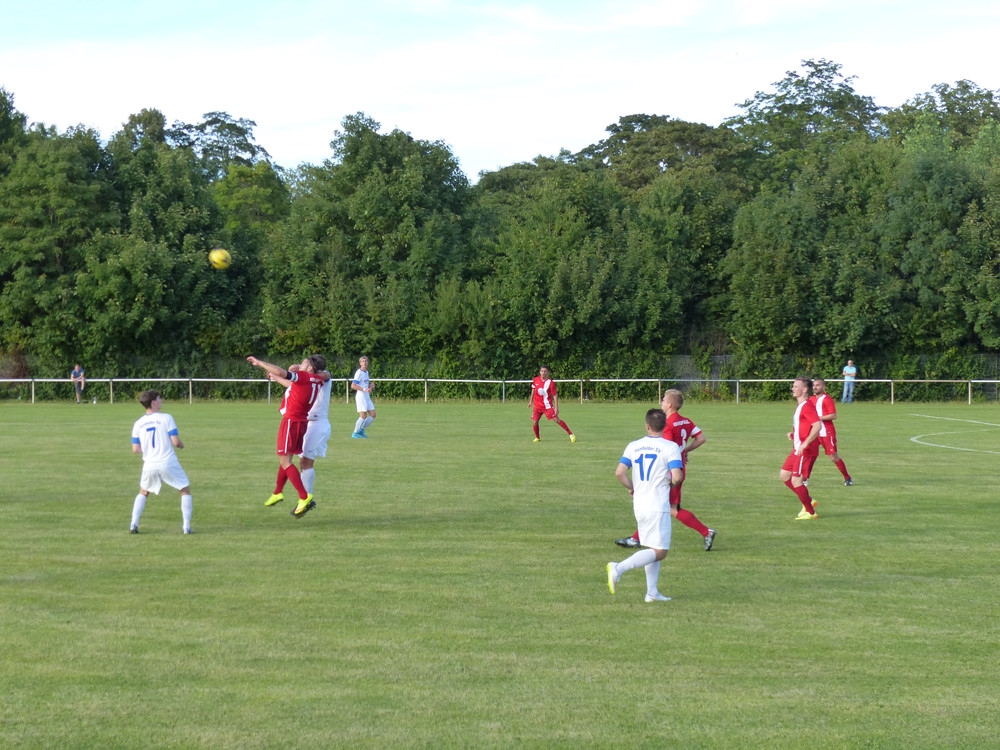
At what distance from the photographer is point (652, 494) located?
30.3 ft

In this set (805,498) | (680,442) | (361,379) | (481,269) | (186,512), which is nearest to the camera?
(680,442)

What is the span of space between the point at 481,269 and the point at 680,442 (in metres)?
41.0

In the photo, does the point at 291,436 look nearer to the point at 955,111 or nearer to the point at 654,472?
the point at 654,472

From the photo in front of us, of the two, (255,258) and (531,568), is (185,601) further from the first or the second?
(255,258)

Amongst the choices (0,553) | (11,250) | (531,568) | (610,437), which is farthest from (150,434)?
(11,250)

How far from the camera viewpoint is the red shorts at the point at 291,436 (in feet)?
47.7

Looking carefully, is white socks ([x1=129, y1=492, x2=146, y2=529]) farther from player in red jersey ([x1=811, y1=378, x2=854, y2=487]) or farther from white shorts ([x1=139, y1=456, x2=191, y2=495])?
player in red jersey ([x1=811, y1=378, x2=854, y2=487])

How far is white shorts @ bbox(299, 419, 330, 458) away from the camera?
15.1 meters

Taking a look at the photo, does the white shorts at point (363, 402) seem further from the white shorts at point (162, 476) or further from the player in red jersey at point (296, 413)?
the white shorts at point (162, 476)

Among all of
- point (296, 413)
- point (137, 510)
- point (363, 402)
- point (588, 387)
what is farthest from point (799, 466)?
point (588, 387)

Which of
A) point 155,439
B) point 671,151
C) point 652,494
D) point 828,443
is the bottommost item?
point 828,443

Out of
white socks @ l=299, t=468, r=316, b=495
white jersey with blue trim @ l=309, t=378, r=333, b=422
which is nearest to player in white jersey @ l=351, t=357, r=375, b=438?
white jersey with blue trim @ l=309, t=378, r=333, b=422

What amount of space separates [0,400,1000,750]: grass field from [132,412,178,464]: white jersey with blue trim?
876 mm

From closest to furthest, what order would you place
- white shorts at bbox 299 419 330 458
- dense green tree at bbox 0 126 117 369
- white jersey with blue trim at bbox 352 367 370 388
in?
white shorts at bbox 299 419 330 458, white jersey with blue trim at bbox 352 367 370 388, dense green tree at bbox 0 126 117 369
